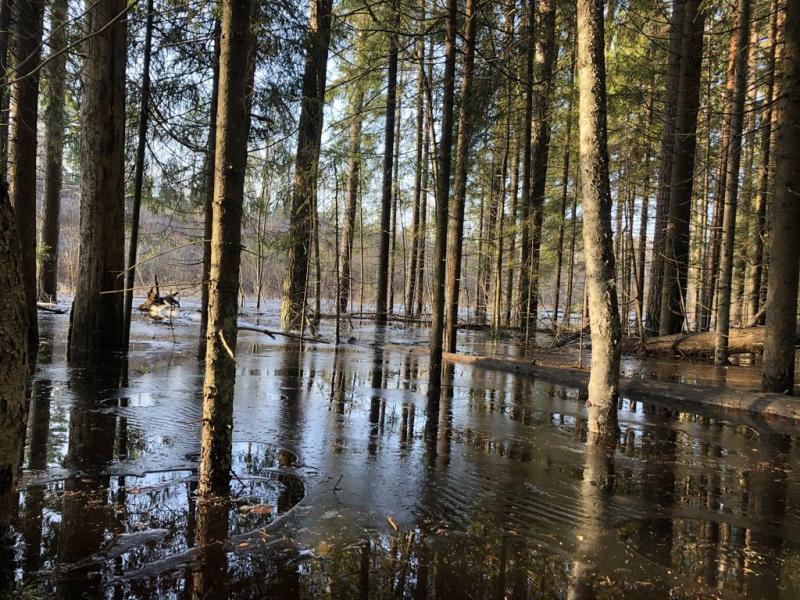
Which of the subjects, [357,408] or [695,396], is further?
[695,396]

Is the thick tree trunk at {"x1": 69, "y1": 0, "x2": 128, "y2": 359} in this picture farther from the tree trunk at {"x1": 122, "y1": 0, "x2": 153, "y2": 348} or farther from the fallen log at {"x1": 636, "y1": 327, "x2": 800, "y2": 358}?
the fallen log at {"x1": 636, "y1": 327, "x2": 800, "y2": 358}

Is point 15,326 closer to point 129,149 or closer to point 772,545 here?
point 772,545

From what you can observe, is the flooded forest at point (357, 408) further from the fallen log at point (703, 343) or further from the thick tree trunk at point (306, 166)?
the thick tree trunk at point (306, 166)

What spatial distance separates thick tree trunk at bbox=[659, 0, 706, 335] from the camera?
13.5 metres

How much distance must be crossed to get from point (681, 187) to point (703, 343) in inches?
166

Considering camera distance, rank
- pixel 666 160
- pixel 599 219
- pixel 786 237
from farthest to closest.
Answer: pixel 666 160, pixel 786 237, pixel 599 219

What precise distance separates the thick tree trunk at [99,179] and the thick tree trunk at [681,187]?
493 inches

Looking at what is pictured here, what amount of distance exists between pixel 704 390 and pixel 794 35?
514 cm

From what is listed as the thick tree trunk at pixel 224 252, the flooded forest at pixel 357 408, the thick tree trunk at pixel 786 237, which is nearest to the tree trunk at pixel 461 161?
the flooded forest at pixel 357 408

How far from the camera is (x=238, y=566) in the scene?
2750 mm

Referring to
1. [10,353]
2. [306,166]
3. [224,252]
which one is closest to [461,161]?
[306,166]

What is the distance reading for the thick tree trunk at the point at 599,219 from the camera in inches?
224

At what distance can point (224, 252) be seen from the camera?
372cm

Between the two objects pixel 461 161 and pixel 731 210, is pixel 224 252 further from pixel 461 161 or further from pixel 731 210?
pixel 731 210
